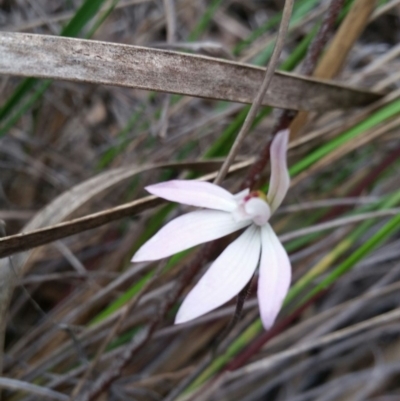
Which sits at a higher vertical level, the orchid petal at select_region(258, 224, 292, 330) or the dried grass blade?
the dried grass blade

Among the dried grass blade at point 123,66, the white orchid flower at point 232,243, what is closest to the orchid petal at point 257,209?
the white orchid flower at point 232,243

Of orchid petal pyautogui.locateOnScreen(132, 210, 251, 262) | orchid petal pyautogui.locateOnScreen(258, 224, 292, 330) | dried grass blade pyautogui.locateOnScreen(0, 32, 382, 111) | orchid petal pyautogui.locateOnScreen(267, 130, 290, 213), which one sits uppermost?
dried grass blade pyautogui.locateOnScreen(0, 32, 382, 111)

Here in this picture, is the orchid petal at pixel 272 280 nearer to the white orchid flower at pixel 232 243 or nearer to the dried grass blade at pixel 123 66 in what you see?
the white orchid flower at pixel 232 243

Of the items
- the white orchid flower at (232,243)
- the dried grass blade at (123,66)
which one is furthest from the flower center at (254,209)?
the dried grass blade at (123,66)

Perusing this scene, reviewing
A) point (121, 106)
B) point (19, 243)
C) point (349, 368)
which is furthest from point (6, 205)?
point (349, 368)

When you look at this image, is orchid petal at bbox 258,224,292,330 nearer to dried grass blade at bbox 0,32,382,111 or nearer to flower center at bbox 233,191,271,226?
flower center at bbox 233,191,271,226

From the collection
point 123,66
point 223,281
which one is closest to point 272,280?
point 223,281

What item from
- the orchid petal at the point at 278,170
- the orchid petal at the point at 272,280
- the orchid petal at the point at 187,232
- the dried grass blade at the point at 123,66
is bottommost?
the orchid petal at the point at 272,280

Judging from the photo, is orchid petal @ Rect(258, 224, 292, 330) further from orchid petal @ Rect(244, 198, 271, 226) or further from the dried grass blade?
the dried grass blade

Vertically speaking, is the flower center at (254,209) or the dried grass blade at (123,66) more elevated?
the dried grass blade at (123,66)

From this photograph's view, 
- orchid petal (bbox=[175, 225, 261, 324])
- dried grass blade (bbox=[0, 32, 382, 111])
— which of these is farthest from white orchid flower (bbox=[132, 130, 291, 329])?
dried grass blade (bbox=[0, 32, 382, 111])
